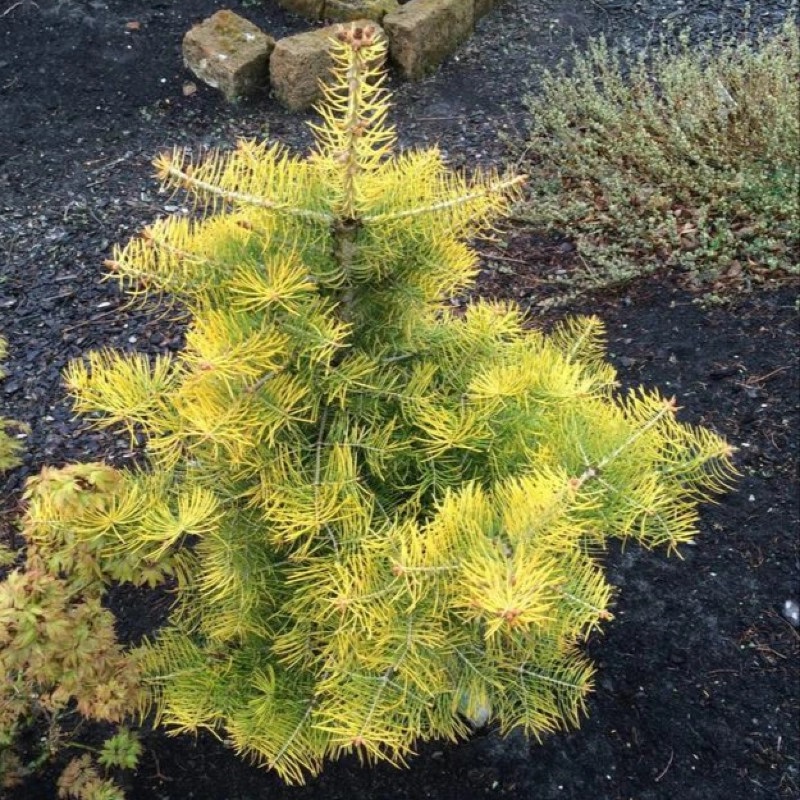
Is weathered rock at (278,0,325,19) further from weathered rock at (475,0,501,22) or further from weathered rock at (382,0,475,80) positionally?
weathered rock at (475,0,501,22)

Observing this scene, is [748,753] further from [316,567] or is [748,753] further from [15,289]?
[15,289]

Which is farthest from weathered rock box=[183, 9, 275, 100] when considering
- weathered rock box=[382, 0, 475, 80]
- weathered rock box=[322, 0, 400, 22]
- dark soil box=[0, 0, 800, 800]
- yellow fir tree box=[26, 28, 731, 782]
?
yellow fir tree box=[26, 28, 731, 782]

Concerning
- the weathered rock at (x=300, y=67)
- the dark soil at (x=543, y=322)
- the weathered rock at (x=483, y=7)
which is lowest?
the dark soil at (x=543, y=322)

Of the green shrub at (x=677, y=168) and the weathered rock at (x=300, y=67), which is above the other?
the weathered rock at (x=300, y=67)

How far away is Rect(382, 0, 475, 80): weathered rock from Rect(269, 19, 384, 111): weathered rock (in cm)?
33

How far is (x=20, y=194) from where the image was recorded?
411cm

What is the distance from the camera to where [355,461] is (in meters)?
1.65

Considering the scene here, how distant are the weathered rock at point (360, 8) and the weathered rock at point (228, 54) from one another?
607 mm

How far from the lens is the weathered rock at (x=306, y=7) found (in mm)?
5312

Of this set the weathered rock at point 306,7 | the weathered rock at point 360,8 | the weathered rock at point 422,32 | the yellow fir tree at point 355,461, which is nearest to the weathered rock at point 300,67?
the weathered rock at point 422,32

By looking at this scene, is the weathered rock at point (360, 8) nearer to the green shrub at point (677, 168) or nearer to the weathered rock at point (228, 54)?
the weathered rock at point (228, 54)

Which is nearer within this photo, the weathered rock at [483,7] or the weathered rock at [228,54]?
the weathered rock at [228,54]

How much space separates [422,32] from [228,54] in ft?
3.72

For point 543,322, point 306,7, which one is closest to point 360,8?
point 306,7
